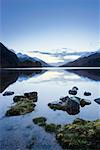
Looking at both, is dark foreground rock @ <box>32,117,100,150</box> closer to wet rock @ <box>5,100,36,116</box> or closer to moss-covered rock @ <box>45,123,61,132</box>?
moss-covered rock @ <box>45,123,61,132</box>

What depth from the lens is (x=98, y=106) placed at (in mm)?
35062

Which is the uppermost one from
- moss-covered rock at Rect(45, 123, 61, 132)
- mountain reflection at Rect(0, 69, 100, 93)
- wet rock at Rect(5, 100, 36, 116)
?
mountain reflection at Rect(0, 69, 100, 93)

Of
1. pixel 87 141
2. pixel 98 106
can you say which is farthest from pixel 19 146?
pixel 98 106

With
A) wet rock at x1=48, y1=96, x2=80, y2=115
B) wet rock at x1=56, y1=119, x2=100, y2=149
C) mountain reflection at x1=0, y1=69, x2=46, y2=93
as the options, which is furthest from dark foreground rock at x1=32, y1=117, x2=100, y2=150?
mountain reflection at x1=0, y1=69, x2=46, y2=93

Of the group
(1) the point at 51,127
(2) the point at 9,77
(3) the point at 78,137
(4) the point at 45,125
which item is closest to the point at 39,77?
(2) the point at 9,77

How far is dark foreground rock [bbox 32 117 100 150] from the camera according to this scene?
18.8 meters

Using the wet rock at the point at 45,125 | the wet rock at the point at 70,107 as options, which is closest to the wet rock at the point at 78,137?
the wet rock at the point at 45,125

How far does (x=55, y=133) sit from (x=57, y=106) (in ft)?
38.4

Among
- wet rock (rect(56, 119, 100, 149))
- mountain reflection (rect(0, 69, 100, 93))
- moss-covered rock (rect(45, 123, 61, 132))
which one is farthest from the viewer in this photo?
mountain reflection (rect(0, 69, 100, 93))

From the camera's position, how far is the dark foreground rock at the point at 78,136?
61.6 feet

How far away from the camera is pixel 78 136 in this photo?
20.0 m

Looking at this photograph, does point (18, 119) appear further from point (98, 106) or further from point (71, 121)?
point (98, 106)

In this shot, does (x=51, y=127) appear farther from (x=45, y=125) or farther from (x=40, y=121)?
(x=40, y=121)

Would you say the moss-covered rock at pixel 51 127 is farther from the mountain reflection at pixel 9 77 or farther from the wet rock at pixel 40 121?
the mountain reflection at pixel 9 77
